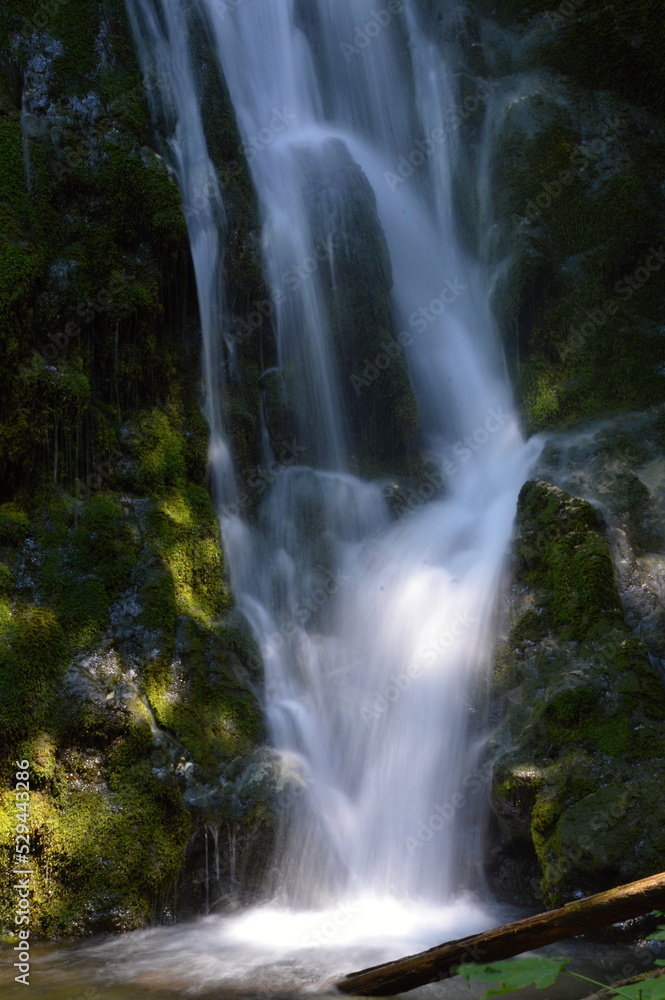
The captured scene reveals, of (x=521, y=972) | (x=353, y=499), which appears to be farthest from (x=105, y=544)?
(x=521, y=972)

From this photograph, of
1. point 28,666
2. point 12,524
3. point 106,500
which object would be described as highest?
point 106,500

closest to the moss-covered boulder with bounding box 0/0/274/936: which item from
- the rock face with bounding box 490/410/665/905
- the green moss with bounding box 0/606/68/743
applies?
the green moss with bounding box 0/606/68/743

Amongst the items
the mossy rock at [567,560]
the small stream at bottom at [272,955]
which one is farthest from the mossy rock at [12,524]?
the mossy rock at [567,560]

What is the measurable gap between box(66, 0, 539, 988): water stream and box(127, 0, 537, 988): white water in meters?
0.02

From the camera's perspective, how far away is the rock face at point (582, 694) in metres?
5.08

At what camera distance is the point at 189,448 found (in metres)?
7.80

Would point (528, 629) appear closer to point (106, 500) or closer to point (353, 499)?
point (353, 499)

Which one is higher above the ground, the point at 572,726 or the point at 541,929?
the point at 572,726

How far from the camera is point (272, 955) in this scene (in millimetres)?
4734

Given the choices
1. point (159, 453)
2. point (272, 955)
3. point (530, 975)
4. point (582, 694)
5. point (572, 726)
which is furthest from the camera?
point (159, 453)

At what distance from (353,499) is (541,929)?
5848 millimetres

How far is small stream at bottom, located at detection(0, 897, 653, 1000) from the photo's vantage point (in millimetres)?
4141

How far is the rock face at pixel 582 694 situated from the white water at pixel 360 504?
1.19 feet

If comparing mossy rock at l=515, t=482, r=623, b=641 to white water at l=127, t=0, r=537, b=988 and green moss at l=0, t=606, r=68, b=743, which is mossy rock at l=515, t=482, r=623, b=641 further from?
green moss at l=0, t=606, r=68, b=743
